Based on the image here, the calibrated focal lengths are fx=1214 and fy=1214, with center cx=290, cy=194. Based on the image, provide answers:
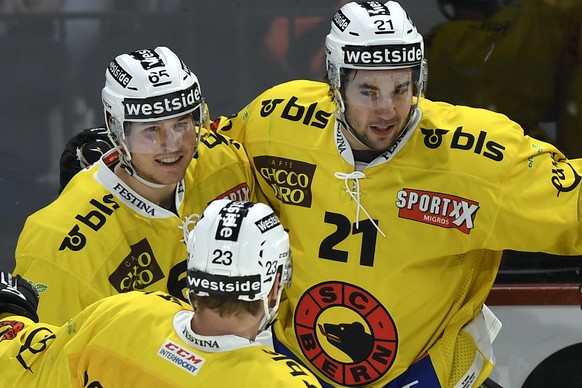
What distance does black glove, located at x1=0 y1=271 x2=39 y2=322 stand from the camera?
2432 mm

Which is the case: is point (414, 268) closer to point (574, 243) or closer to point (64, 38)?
point (574, 243)

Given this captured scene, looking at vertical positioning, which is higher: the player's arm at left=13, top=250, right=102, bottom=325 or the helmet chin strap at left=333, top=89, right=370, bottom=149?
the helmet chin strap at left=333, top=89, right=370, bottom=149

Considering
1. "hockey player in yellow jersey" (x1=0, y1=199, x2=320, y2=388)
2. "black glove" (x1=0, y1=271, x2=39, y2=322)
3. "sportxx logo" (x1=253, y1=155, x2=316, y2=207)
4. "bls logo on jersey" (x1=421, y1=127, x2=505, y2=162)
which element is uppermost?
"hockey player in yellow jersey" (x1=0, y1=199, x2=320, y2=388)

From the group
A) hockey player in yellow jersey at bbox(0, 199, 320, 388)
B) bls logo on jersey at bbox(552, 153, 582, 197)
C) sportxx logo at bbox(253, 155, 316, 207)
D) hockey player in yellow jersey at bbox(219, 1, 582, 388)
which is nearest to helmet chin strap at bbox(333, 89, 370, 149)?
hockey player in yellow jersey at bbox(219, 1, 582, 388)

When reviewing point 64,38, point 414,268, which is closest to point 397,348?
point 414,268

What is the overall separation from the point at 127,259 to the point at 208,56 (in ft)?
3.72

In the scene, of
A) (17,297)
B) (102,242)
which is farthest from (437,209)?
(17,297)

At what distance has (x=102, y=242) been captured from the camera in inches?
108

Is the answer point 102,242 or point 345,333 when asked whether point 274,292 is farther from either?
point 345,333

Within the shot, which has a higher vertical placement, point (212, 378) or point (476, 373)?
point (212, 378)

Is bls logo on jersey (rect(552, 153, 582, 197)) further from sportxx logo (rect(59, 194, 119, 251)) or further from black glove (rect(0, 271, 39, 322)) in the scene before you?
black glove (rect(0, 271, 39, 322))

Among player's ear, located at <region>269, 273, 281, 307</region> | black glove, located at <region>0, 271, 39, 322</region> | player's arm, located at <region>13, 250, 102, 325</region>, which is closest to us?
player's ear, located at <region>269, 273, 281, 307</region>

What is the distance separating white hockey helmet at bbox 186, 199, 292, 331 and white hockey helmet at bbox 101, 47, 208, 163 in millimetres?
628

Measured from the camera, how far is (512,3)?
3.65m
